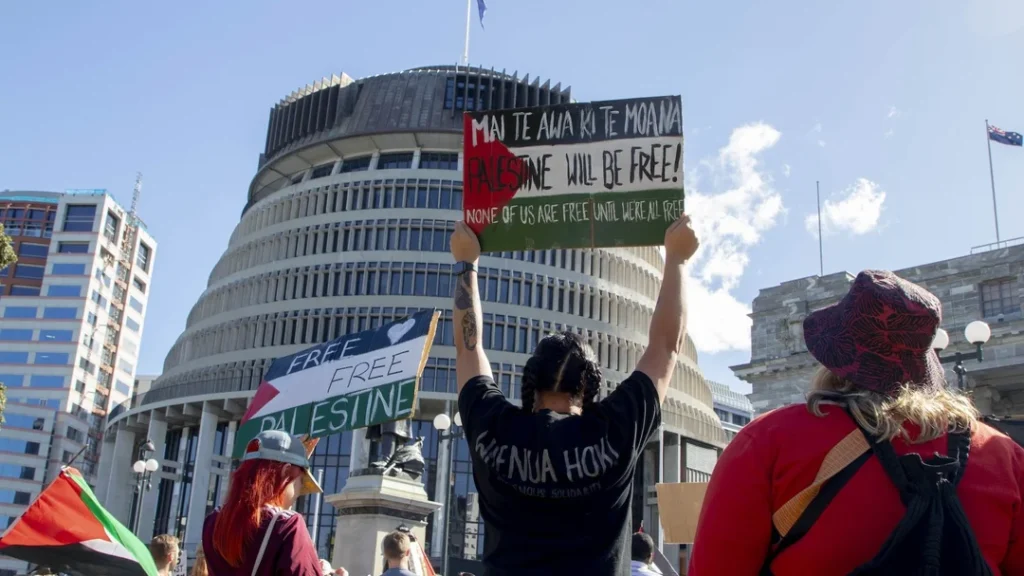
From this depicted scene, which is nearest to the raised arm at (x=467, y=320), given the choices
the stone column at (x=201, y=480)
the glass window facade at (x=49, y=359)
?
the stone column at (x=201, y=480)

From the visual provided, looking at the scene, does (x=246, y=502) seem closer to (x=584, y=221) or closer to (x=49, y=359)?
(x=584, y=221)

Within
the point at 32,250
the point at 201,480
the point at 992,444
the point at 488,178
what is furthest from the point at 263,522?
the point at 32,250

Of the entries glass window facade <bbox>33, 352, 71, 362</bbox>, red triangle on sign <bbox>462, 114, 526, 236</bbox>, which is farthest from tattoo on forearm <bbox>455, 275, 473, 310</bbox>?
glass window facade <bbox>33, 352, 71, 362</bbox>

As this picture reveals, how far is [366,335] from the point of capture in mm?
16094

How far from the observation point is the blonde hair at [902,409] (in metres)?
2.64

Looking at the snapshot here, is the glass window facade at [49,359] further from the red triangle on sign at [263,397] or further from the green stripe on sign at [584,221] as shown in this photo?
the green stripe on sign at [584,221]

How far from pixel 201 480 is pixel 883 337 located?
65429 millimetres

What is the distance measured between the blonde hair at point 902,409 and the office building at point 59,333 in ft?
365

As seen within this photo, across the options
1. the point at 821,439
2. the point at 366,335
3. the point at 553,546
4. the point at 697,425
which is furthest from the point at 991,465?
the point at 697,425

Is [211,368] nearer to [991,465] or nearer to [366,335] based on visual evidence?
[366,335]

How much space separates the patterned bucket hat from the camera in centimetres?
283

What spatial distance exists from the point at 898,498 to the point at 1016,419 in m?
4.13

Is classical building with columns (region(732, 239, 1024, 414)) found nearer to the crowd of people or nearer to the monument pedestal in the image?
the monument pedestal

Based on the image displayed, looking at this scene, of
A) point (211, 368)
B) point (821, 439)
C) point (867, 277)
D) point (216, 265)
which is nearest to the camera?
point (821, 439)
